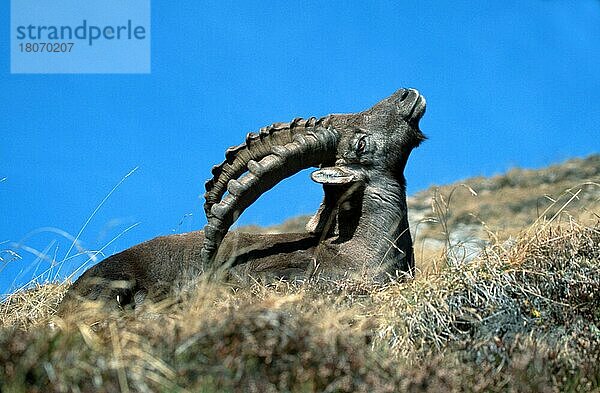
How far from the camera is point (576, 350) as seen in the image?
717cm

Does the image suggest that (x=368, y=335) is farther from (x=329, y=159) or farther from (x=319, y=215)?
(x=319, y=215)

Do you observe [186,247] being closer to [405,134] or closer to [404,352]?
[405,134]

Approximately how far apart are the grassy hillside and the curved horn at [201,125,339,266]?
90 cm

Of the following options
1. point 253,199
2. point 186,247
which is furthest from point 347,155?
point 186,247

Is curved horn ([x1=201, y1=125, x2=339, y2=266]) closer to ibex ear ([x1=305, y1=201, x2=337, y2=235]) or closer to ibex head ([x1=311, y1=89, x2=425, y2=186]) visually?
ibex head ([x1=311, y1=89, x2=425, y2=186])

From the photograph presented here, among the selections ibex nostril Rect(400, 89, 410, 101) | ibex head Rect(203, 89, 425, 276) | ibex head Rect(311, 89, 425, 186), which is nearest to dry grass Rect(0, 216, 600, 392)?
ibex head Rect(203, 89, 425, 276)

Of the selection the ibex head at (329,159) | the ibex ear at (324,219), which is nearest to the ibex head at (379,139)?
the ibex head at (329,159)

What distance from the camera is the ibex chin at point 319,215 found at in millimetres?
9750

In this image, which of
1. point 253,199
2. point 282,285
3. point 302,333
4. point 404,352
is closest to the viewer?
point 302,333

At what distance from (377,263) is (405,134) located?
1403 mm

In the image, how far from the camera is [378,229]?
10008 mm

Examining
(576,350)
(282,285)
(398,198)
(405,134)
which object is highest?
(405,134)

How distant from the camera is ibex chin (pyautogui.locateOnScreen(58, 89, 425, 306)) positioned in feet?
32.0

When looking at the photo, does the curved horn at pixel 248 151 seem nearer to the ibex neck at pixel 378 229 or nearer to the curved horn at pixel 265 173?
the curved horn at pixel 265 173
